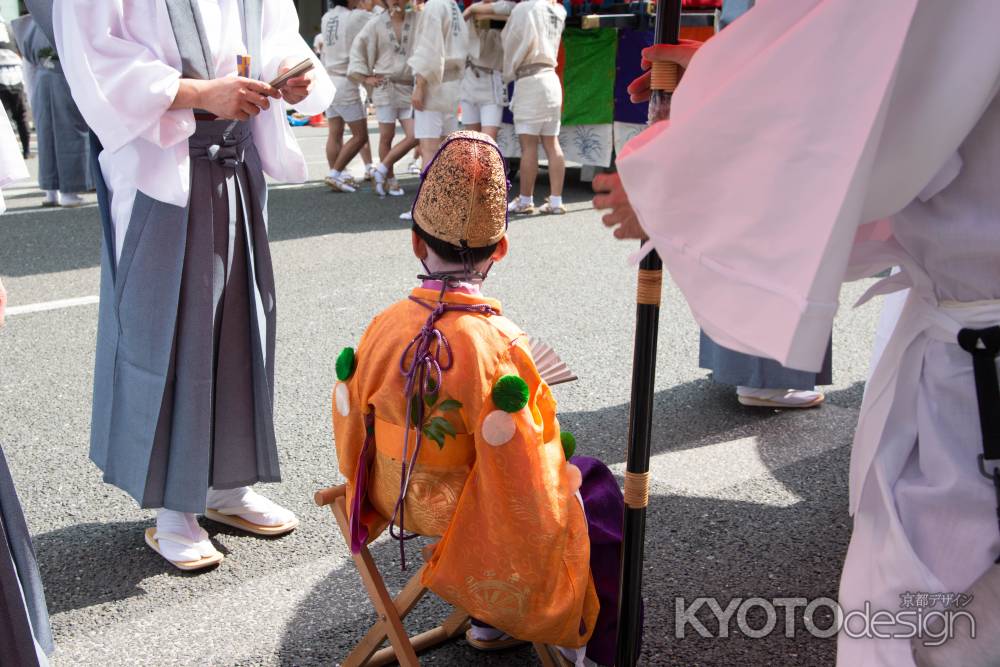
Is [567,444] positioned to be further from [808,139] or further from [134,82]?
[134,82]

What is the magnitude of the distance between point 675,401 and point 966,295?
262 cm

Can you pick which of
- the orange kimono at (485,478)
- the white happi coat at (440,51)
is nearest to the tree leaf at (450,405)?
the orange kimono at (485,478)

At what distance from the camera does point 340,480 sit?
3.17 metres

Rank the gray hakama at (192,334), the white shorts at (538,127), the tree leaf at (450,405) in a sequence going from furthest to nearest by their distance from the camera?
the white shorts at (538,127), the gray hakama at (192,334), the tree leaf at (450,405)

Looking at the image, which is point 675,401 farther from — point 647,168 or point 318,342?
point 647,168

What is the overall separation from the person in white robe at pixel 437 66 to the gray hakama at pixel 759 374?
450 centimetres

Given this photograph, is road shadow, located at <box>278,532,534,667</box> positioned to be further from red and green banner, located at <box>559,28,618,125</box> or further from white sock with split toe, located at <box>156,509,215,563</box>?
red and green banner, located at <box>559,28,618,125</box>

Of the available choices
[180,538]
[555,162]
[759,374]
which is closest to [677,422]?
[759,374]

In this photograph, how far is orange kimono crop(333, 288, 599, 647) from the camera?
1.83 m

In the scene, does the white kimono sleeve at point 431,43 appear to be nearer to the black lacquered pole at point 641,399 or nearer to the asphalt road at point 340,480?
the asphalt road at point 340,480

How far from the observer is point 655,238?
1.37 meters

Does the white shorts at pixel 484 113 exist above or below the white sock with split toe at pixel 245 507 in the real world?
above

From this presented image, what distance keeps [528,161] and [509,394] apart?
20.9 ft

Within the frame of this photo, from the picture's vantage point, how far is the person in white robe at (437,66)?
7.65 meters
